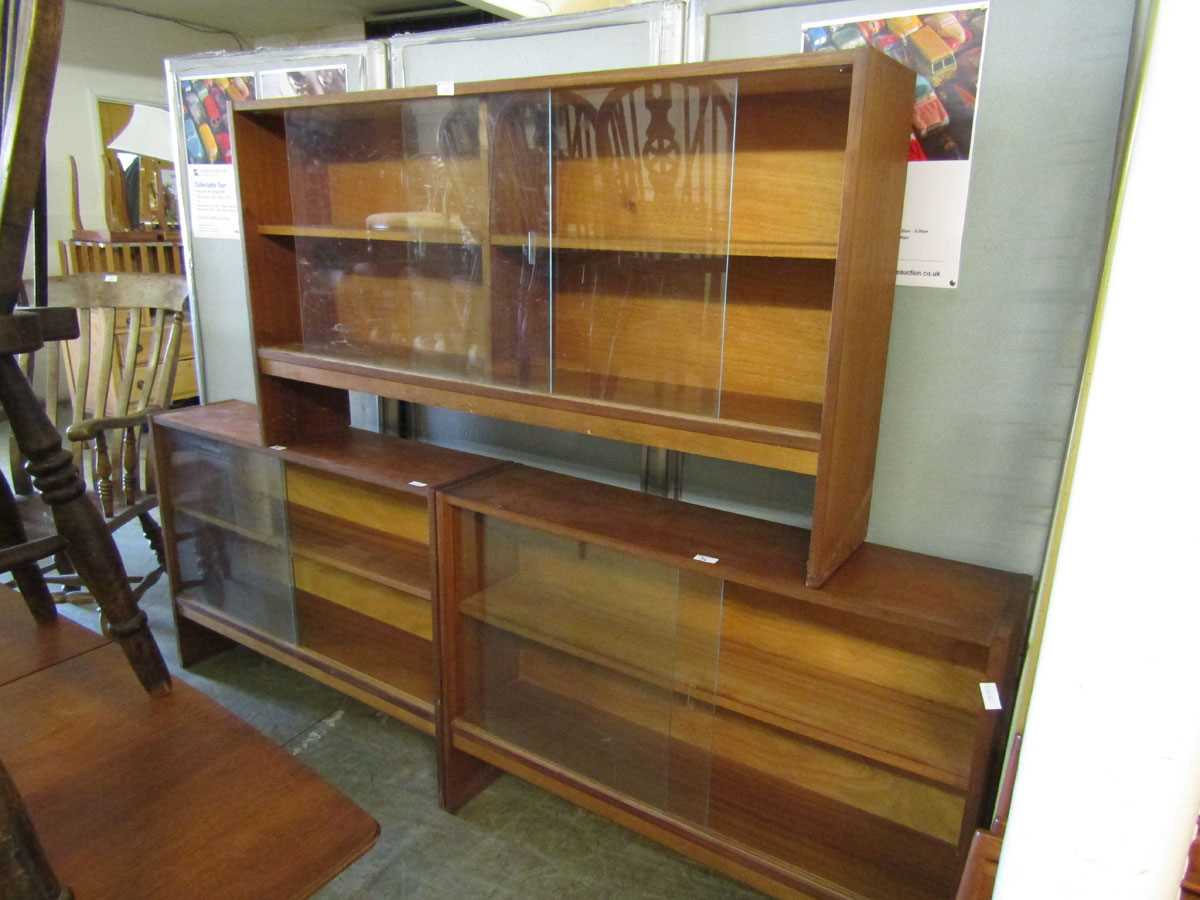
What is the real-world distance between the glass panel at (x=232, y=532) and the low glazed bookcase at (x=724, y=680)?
67cm

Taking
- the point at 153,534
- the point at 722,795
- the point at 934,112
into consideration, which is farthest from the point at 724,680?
the point at 153,534

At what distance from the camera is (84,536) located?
833 millimetres

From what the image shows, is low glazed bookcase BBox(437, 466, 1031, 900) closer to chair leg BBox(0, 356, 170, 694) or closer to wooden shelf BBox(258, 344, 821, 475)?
wooden shelf BBox(258, 344, 821, 475)

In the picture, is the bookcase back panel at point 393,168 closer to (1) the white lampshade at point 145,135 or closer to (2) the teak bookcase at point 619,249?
(2) the teak bookcase at point 619,249

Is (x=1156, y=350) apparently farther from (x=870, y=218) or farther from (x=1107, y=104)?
(x=1107, y=104)

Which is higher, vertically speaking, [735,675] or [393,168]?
[393,168]

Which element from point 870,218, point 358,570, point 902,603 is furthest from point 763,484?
point 358,570

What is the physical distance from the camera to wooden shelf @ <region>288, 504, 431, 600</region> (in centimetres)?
204

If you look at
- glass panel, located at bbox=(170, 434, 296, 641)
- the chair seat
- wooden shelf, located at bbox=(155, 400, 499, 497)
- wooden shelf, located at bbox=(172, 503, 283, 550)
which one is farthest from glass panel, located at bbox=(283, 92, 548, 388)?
the chair seat

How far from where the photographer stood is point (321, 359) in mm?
1890

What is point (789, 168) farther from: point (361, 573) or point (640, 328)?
point (361, 573)

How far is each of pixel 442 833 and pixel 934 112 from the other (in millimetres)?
1856

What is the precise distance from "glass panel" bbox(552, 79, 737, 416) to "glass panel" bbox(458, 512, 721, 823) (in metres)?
0.38

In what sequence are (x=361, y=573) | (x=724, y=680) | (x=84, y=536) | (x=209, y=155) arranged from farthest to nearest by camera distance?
1. (x=209, y=155)
2. (x=361, y=573)
3. (x=724, y=680)
4. (x=84, y=536)
